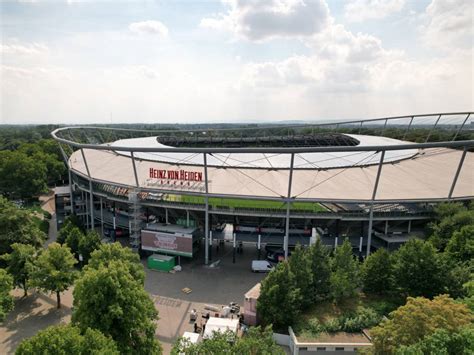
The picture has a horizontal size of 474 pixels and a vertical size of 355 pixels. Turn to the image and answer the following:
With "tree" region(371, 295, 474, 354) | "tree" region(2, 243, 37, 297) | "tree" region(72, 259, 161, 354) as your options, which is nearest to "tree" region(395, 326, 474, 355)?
"tree" region(371, 295, 474, 354)

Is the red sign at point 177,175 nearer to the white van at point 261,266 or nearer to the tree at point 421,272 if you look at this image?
the white van at point 261,266

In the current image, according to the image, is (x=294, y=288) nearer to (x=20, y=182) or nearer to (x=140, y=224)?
(x=140, y=224)

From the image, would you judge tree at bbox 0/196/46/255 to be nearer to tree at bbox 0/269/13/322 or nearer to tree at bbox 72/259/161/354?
tree at bbox 0/269/13/322

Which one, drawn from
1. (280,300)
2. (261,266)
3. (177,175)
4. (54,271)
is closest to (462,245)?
(280,300)

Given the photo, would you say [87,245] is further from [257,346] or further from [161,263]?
[257,346]

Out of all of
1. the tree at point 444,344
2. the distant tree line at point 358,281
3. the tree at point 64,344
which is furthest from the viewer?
the distant tree line at point 358,281

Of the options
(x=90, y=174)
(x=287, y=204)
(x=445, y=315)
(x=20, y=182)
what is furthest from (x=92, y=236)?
(x=20, y=182)

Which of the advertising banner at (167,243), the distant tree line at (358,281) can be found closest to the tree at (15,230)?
the advertising banner at (167,243)
